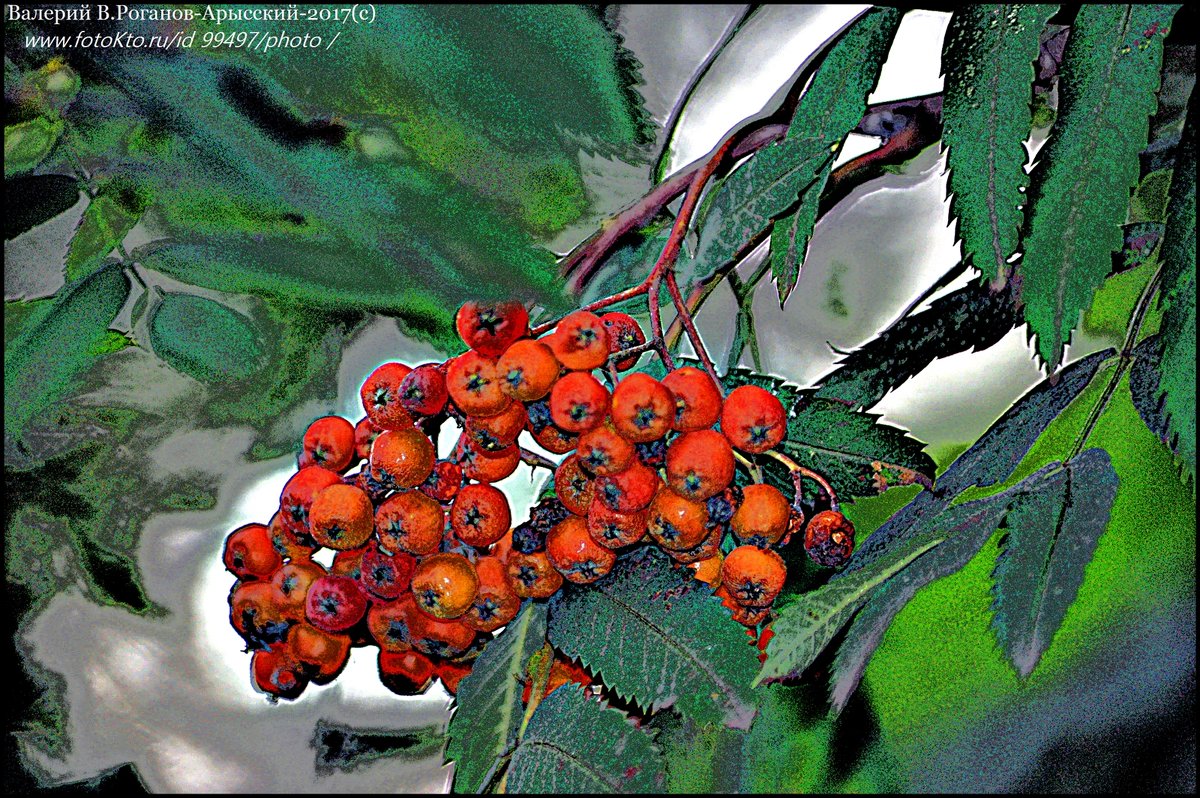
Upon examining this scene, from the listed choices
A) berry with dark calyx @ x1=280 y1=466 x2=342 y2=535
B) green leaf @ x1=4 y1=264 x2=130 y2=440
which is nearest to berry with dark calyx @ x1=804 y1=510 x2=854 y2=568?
berry with dark calyx @ x1=280 y1=466 x2=342 y2=535

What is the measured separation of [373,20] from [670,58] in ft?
0.49

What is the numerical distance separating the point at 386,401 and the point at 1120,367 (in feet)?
1.13

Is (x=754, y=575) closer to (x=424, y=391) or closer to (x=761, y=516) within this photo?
(x=761, y=516)

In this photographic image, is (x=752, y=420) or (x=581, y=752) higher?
(x=752, y=420)

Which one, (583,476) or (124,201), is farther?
(124,201)

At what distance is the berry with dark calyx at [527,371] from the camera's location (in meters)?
0.34

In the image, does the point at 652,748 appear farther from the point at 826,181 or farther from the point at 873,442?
the point at 826,181

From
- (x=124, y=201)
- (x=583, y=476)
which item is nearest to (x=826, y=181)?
(x=583, y=476)

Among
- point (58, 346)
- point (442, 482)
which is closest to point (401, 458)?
point (442, 482)

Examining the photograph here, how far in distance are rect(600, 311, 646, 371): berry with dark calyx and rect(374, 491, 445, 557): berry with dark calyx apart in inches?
3.9

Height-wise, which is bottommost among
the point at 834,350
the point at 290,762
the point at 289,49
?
the point at 290,762

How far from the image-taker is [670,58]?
470 millimetres

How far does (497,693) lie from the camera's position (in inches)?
15.9

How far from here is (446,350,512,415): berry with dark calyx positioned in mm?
345
